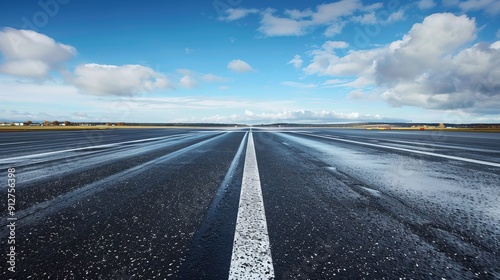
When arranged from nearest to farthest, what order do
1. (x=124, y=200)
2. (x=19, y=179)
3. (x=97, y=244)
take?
(x=97, y=244) → (x=124, y=200) → (x=19, y=179)

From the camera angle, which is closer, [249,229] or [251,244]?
[251,244]

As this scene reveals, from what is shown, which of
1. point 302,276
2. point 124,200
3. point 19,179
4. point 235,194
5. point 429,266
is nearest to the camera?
point 302,276

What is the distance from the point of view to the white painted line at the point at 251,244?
1.45m

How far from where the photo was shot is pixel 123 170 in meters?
5.04

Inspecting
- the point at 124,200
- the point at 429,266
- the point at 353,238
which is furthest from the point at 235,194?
the point at 429,266

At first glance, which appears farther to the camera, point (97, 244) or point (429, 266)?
point (97, 244)

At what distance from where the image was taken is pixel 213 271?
4.83ft

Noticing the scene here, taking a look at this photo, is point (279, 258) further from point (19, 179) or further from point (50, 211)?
point (19, 179)

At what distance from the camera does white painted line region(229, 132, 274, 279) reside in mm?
1452

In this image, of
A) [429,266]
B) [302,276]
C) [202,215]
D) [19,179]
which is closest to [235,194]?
[202,215]

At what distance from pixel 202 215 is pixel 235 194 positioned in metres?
0.86

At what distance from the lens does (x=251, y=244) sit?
1805 mm

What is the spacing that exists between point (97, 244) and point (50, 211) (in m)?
1.23

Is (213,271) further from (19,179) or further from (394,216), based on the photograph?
(19,179)
